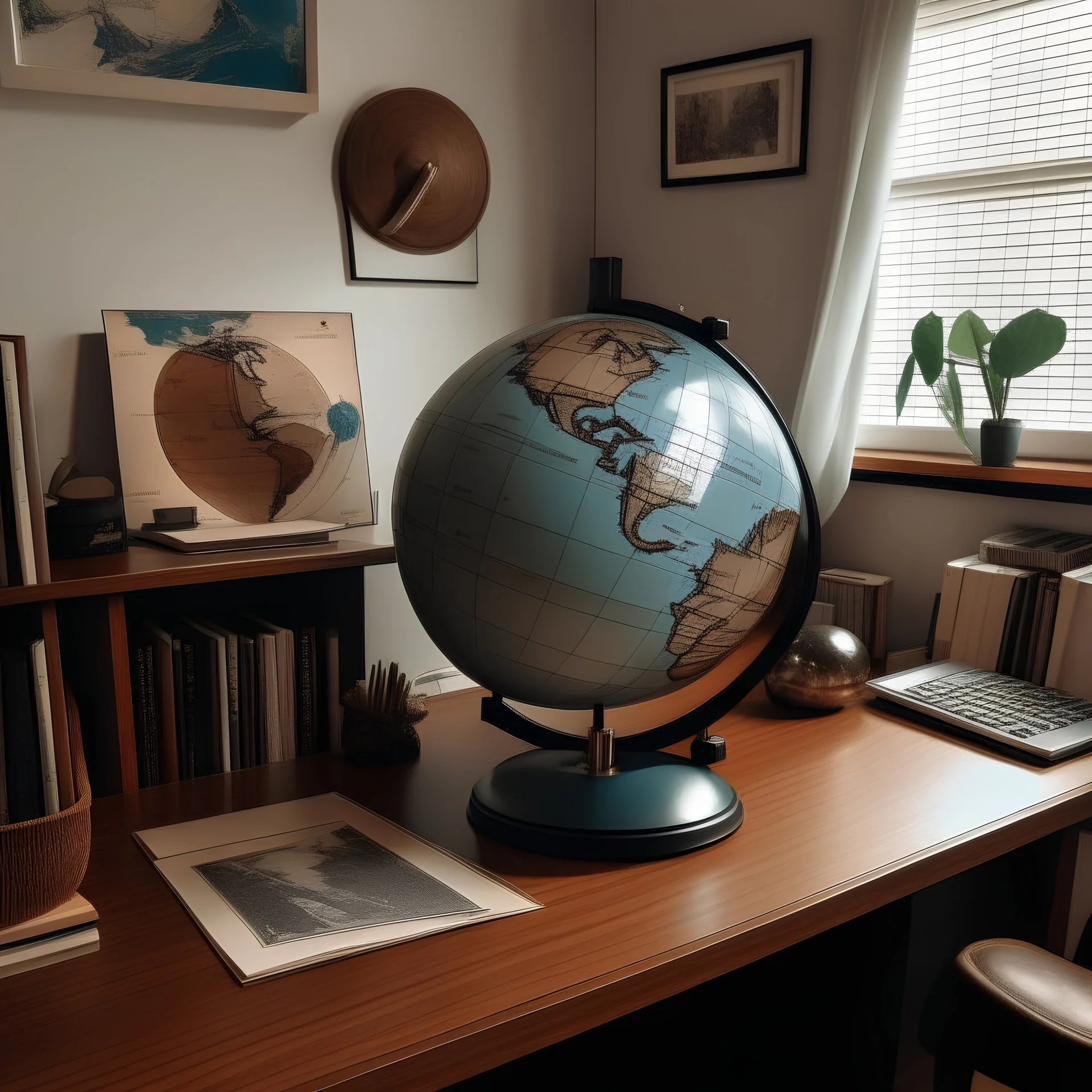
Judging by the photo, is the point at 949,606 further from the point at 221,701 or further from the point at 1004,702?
the point at 221,701

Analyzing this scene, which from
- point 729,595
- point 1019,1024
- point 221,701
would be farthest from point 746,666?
point 221,701

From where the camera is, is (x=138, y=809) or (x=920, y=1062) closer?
(x=138, y=809)

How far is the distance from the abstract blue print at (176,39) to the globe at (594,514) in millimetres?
1015

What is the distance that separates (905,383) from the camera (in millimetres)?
1817

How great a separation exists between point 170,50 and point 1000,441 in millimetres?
1528

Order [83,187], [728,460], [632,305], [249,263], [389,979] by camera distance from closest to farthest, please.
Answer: [389,979], [728,460], [632,305], [83,187], [249,263]

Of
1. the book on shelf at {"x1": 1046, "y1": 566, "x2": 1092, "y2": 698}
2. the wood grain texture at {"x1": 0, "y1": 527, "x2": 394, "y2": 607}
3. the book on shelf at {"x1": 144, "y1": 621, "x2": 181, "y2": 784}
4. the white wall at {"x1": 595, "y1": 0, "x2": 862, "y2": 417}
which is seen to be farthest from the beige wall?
the book on shelf at {"x1": 144, "y1": 621, "x2": 181, "y2": 784}

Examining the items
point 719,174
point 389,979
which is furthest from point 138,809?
point 719,174

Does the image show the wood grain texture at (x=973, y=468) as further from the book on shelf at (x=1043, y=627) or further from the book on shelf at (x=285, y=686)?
the book on shelf at (x=285, y=686)

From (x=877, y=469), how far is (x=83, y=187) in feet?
4.79

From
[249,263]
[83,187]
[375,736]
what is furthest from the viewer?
[249,263]

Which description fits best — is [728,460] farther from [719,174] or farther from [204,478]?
[719,174]

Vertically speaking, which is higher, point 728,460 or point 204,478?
point 728,460

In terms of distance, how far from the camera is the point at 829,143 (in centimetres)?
193
